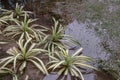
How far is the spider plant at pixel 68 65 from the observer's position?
518 centimetres

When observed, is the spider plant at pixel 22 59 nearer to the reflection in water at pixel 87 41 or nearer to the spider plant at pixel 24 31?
the reflection in water at pixel 87 41

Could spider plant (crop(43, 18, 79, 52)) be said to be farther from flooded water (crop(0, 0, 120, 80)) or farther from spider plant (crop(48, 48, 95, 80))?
spider plant (crop(48, 48, 95, 80))

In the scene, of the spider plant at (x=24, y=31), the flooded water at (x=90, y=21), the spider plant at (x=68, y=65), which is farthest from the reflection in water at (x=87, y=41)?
the spider plant at (x=24, y=31)

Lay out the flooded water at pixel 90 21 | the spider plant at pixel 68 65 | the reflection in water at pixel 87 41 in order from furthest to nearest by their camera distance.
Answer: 1. the flooded water at pixel 90 21
2. the reflection in water at pixel 87 41
3. the spider plant at pixel 68 65

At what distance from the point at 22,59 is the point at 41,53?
1.62 feet

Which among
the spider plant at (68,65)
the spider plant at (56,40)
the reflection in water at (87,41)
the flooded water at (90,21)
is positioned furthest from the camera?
the flooded water at (90,21)

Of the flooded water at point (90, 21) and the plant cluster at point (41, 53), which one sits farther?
the flooded water at point (90, 21)

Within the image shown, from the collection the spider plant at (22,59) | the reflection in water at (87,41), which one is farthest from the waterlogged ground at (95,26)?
the spider plant at (22,59)

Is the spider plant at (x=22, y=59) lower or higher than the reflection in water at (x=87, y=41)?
higher

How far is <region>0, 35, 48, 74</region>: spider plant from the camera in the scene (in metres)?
5.23

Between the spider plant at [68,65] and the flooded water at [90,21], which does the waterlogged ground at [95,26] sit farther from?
the spider plant at [68,65]

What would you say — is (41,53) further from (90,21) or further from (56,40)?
(90,21)

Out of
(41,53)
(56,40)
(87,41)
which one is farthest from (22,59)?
(87,41)

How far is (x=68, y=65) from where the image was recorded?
207 inches
